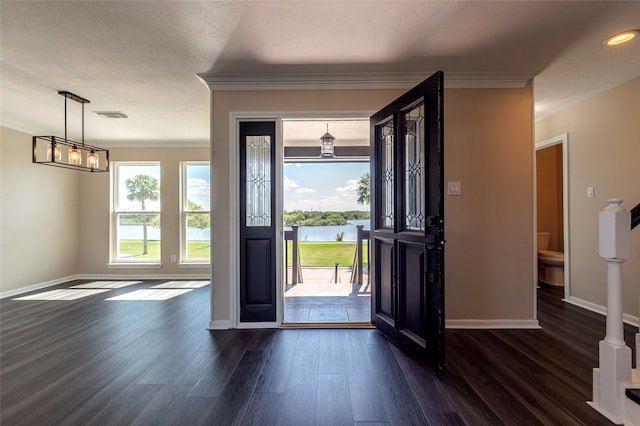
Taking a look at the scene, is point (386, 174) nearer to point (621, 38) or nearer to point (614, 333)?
point (614, 333)

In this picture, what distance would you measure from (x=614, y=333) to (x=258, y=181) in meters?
3.03

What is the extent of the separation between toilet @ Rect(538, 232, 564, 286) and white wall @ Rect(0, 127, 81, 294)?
8379 mm

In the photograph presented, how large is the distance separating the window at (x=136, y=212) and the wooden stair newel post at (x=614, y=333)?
6.40 meters

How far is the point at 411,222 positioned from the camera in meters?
2.73

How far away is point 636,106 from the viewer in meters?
3.25

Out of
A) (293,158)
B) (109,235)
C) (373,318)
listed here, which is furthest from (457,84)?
(109,235)

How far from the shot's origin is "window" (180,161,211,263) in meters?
5.98

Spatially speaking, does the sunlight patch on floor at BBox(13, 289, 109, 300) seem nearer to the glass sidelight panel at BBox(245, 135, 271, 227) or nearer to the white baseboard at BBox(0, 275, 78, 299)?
the white baseboard at BBox(0, 275, 78, 299)

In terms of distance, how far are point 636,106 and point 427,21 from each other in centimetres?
276

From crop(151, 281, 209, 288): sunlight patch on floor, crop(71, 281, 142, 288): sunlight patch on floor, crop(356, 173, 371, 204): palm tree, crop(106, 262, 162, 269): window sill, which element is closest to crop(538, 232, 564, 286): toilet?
crop(356, 173, 371, 204): palm tree

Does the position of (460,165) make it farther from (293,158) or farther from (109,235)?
(109,235)

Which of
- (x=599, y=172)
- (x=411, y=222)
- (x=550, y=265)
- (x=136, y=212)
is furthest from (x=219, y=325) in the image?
(x=550, y=265)

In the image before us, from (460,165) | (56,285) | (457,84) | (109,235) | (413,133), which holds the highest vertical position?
(457,84)

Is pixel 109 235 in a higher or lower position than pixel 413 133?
lower
